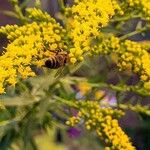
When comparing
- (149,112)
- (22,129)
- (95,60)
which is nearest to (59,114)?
(95,60)

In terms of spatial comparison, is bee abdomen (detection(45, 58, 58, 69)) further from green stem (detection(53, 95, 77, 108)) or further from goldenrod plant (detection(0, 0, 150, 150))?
green stem (detection(53, 95, 77, 108))

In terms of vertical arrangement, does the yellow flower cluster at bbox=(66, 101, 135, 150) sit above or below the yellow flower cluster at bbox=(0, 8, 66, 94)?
below

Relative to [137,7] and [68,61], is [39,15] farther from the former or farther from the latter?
[137,7]

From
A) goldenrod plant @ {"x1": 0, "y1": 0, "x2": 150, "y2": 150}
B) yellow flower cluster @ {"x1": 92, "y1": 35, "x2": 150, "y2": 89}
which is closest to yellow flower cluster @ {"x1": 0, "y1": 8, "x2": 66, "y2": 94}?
goldenrod plant @ {"x1": 0, "y1": 0, "x2": 150, "y2": 150}

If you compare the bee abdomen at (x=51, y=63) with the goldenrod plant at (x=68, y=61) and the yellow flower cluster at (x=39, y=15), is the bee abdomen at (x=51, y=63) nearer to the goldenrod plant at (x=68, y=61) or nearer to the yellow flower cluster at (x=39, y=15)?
the goldenrod plant at (x=68, y=61)

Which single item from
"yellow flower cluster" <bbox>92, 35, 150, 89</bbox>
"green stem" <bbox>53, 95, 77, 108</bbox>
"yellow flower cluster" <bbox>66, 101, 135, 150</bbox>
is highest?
"yellow flower cluster" <bbox>92, 35, 150, 89</bbox>

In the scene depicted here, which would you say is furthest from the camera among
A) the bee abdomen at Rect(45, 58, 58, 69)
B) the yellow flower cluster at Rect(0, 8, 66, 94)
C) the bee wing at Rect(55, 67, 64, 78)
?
the bee wing at Rect(55, 67, 64, 78)

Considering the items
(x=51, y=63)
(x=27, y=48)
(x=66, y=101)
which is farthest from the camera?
(x=66, y=101)

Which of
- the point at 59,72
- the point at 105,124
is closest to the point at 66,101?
the point at 59,72
